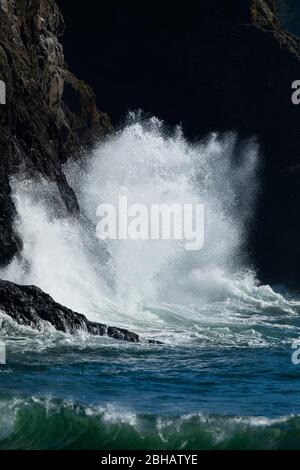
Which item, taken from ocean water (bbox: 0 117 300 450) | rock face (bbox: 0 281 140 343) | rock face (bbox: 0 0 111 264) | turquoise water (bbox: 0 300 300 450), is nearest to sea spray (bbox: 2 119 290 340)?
ocean water (bbox: 0 117 300 450)

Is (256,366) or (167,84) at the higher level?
(167,84)

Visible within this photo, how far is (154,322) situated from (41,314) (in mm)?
6451

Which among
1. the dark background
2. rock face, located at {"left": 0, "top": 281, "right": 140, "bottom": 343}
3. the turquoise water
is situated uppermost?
the dark background

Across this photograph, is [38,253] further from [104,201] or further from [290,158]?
[290,158]

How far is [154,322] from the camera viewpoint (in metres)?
27.9

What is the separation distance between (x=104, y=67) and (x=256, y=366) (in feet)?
108

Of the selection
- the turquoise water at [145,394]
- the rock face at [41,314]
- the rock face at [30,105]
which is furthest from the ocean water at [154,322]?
the rock face at [30,105]

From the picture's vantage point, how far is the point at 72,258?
3123cm

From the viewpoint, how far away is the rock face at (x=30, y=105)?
29656 millimetres

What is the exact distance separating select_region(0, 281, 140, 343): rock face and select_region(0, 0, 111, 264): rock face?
544 cm

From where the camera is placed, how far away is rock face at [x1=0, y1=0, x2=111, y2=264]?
29.7 metres

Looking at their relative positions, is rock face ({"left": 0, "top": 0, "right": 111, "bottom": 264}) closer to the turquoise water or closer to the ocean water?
the ocean water
